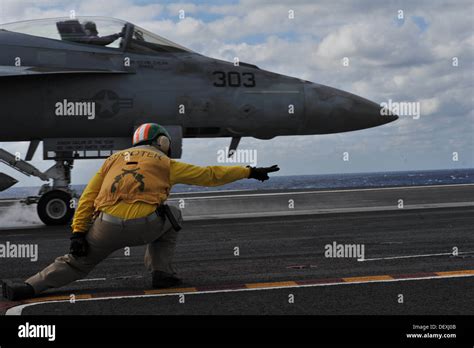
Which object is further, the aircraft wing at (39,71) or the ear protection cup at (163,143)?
the aircraft wing at (39,71)

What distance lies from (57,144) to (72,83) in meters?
1.43

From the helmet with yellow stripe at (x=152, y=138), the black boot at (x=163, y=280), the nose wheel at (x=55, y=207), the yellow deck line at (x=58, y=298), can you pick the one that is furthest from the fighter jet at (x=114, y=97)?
the yellow deck line at (x=58, y=298)

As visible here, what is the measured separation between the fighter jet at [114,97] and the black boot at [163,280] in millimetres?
8086

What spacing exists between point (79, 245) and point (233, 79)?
9.43 m

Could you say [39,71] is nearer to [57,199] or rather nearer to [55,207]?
[57,199]

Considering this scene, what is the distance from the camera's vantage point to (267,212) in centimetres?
1997

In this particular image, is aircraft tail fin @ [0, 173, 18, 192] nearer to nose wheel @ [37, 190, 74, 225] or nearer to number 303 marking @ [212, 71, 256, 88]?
nose wheel @ [37, 190, 74, 225]

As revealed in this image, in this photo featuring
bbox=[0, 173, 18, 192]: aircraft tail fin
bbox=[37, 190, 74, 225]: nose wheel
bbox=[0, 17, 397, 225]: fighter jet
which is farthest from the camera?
bbox=[37, 190, 74, 225]: nose wheel

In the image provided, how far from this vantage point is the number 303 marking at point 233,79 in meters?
16.1

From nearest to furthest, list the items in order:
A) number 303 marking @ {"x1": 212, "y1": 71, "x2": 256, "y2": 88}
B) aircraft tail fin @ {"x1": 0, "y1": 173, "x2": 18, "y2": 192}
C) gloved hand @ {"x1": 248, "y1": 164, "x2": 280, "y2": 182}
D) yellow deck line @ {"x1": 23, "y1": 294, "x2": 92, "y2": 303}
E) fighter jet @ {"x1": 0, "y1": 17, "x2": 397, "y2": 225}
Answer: yellow deck line @ {"x1": 23, "y1": 294, "x2": 92, "y2": 303}
gloved hand @ {"x1": 248, "y1": 164, "x2": 280, "y2": 182}
aircraft tail fin @ {"x1": 0, "y1": 173, "x2": 18, "y2": 192}
fighter jet @ {"x1": 0, "y1": 17, "x2": 397, "y2": 225}
number 303 marking @ {"x1": 212, "y1": 71, "x2": 256, "y2": 88}

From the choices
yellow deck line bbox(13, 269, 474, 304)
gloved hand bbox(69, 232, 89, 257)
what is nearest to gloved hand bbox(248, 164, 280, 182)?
yellow deck line bbox(13, 269, 474, 304)

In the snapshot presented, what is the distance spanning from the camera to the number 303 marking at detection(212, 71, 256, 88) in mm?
16125

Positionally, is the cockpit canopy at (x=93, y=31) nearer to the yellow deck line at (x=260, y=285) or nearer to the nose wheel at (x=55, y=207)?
the nose wheel at (x=55, y=207)
